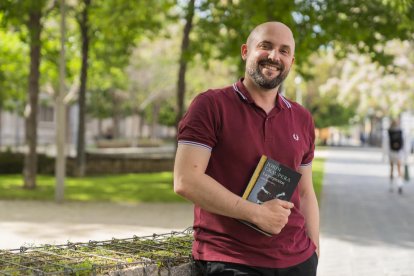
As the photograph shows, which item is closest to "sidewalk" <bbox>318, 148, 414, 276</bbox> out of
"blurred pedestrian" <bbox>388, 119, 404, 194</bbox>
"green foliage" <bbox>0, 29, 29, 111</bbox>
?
"blurred pedestrian" <bbox>388, 119, 404, 194</bbox>

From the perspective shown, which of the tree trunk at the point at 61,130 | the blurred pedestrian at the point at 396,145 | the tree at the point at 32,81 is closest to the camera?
the tree trunk at the point at 61,130

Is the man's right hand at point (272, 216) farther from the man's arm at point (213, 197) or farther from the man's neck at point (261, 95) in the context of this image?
the man's neck at point (261, 95)

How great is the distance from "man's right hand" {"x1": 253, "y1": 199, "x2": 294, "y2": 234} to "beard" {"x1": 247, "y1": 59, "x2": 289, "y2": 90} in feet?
1.67

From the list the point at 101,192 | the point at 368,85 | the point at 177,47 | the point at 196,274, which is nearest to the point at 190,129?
the point at 196,274

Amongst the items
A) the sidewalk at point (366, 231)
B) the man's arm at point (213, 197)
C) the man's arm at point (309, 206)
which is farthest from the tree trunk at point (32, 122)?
the man's arm at point (213, 197)

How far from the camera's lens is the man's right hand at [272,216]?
117 inches

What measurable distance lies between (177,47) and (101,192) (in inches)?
989

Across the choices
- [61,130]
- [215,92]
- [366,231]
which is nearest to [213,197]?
[215,92]

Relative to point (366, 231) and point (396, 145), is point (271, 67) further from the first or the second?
point (396, 145)

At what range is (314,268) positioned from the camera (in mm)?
3271

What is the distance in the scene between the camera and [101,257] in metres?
3.72

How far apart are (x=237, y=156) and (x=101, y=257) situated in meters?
1.04

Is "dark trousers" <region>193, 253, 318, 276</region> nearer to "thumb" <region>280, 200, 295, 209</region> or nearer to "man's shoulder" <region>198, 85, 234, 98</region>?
"thumb" <region>280, 200, 295, 209</region>

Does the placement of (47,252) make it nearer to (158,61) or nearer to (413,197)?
(413,197)
